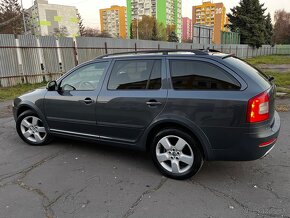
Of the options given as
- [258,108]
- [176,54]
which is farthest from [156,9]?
[258,108]

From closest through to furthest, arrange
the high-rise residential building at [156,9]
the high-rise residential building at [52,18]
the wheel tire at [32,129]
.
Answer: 1. the wheel tire at [32,129]
2. the high-rise residential building at [52,18]
3. the high-rise residential building at [156,9]

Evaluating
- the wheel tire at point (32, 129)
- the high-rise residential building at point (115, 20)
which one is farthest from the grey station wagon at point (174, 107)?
the high-rise residential building at point (115, 20)

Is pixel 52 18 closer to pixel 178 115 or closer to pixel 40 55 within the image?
pixel 40 55

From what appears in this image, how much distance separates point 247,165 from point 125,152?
6.36 feet

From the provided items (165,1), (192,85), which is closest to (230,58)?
(192,85)

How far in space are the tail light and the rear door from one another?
101 centimetres

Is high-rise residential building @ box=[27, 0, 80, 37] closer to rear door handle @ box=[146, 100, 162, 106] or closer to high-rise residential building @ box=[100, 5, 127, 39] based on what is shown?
high-rise residential building @ box=[100, 5, 127, 39]

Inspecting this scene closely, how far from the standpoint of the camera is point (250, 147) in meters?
2.87

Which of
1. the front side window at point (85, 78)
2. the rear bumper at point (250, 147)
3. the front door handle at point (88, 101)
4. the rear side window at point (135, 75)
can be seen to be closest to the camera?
the rear bumper at point (250, 147)

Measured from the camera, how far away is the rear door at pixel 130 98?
10.8 feet

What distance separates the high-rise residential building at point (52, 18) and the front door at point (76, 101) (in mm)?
61473

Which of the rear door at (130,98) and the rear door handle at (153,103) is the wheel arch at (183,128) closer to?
the rear door at (130,98)

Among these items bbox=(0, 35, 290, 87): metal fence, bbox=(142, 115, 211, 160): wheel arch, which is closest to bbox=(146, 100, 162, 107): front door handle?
A: bbox=(142, 115, 211, 160): wheel arch

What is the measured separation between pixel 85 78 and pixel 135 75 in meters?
0.99
